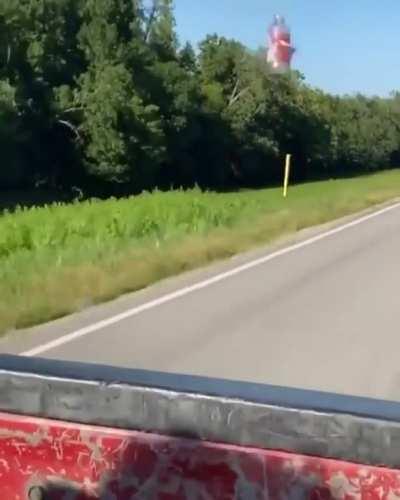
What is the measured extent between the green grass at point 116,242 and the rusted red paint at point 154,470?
9.56 m

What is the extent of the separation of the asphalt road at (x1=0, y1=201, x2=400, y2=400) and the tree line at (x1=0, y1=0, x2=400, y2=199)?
3886 cm

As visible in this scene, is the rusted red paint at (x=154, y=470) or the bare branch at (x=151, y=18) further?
the bare branch at (x=151, y=18)

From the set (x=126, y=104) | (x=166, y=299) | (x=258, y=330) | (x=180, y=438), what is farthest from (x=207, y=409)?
(x=126, y=104)

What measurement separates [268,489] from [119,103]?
57039 mm

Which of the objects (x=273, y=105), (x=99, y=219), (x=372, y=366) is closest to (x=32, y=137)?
(x=273, y=105)

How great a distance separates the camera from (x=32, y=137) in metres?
59.8

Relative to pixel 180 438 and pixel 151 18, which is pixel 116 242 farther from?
pixel 151 18

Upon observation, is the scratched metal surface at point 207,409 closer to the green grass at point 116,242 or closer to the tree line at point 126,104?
the green grass at point 116,242

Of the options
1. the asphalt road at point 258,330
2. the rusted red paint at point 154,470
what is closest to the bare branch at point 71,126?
the asphalt road at point 258,330

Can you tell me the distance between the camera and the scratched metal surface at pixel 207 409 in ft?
6.60

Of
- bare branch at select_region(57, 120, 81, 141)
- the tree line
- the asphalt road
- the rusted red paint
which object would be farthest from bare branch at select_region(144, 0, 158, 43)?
the rusted red paint

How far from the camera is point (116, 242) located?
2097cm

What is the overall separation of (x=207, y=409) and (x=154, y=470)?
0.21 meters

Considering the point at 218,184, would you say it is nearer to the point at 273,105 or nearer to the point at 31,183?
the point at 273,105
